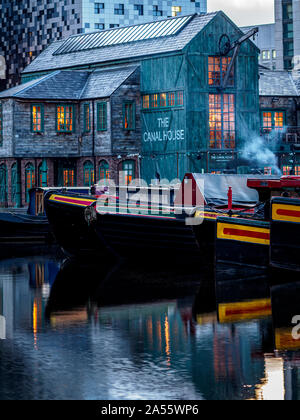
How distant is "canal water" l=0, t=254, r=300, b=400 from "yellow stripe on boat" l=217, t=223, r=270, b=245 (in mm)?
980

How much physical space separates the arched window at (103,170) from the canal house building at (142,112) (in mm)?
58

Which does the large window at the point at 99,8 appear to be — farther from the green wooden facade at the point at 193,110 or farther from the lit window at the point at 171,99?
the lit window at the point at 171,99

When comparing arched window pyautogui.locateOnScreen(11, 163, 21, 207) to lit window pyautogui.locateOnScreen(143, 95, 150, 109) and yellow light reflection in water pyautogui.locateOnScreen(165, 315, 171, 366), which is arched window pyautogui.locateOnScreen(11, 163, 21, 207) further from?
yellow light reflection in water pyautogui.locateOnScreen(165, 315, 171, 366)

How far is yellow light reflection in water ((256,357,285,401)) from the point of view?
11.7 meters

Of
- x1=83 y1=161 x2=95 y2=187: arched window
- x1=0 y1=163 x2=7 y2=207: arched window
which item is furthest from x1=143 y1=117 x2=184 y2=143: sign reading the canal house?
x1=0 y1=163 x2=7 y2=207: arched window

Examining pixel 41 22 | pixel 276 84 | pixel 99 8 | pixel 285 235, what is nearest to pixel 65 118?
pixel 276 84

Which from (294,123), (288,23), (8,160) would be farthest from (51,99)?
(288,23)

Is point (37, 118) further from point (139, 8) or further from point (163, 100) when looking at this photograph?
point (139, 8)

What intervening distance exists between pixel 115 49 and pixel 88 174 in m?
8.18

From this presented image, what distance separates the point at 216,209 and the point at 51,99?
26658 mm

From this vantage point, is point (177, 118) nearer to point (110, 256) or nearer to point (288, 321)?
point (110, 256)

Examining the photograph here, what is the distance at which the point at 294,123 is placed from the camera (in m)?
60.8

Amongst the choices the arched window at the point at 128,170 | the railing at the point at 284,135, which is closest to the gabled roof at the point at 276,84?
the railing at the point at 284,135

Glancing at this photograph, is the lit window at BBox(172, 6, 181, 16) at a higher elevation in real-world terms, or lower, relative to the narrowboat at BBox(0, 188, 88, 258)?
higher
